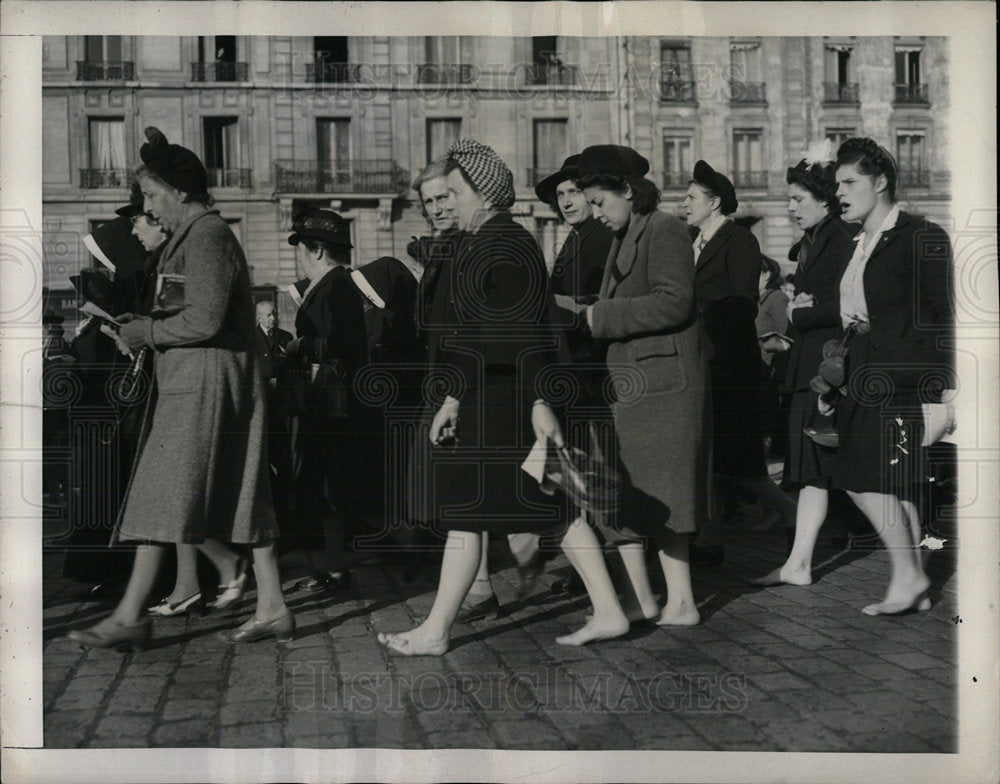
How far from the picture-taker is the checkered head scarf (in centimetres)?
409

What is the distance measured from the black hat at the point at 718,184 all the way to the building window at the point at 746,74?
281 millimetres

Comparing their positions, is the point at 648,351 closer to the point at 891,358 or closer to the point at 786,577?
the point at 891,358

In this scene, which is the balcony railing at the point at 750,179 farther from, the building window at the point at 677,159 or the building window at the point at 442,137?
the building window at the point at 442,137

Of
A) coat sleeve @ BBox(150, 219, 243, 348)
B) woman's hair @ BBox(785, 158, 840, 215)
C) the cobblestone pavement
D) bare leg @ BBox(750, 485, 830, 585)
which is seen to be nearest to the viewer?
the cobblestone pavement

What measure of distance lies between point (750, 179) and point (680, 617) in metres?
1.70

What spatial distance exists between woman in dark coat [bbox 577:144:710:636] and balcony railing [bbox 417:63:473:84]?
21.6 inches

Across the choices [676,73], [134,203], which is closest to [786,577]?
[676,73]

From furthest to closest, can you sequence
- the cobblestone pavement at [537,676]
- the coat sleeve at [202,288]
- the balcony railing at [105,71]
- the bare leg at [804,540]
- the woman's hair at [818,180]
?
the bare leg at [804,540]
the woman's hair at [818,180]
the balcony railing at [105,71]
the coat sleeve at [202,288]
the cobblestone pavement at [537,676]

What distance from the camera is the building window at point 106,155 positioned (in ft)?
13.6

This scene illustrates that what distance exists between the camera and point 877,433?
4.25 meters

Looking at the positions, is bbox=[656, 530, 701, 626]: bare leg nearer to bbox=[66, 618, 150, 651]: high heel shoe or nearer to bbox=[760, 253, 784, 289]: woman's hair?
bbox=[760, 253, 784, 289]: woman's hair

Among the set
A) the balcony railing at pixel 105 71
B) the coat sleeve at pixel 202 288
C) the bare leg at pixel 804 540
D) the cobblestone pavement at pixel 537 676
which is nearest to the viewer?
the cobblestone pavement at pixel 537 676

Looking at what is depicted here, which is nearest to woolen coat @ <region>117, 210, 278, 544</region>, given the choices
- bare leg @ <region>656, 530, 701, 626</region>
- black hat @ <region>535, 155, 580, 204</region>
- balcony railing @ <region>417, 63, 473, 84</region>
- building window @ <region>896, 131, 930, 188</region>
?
balcony railing @ <region>417, 63, 473, 84</region>

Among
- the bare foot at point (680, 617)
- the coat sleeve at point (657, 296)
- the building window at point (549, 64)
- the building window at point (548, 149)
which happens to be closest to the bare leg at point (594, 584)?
the bare foot at point (680, 617)
